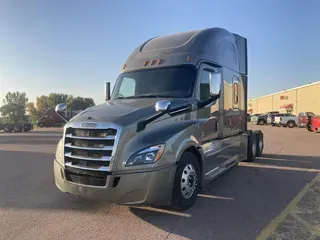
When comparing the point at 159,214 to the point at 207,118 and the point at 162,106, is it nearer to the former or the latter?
the point at 162,106

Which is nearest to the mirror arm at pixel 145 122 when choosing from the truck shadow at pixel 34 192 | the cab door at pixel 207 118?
the cab door at pixel 207 118

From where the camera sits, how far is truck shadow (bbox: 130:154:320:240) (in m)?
4.40

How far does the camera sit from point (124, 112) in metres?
4.93

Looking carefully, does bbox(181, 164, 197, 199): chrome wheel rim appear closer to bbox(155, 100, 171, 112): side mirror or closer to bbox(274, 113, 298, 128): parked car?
bbox(155, 100, 171, 112): side mirror

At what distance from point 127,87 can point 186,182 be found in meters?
2.45

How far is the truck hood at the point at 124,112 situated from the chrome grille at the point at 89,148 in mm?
211

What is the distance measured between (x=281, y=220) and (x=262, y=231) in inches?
23.7

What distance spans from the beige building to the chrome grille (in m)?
47.2

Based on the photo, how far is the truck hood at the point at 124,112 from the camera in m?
4.72

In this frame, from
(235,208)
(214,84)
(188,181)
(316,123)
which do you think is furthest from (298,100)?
(188,181)

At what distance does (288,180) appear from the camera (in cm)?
751

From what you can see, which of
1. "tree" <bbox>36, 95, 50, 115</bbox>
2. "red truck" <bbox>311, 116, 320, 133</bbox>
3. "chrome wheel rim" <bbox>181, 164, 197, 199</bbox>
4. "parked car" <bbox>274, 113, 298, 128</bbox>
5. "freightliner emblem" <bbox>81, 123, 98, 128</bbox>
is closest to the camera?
"freightliner emblem" <bbox>81, 123, 98, 128</bbox>

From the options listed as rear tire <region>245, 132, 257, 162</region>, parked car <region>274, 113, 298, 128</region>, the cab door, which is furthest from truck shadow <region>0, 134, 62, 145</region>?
parked car <region>274, 113, 298, 128</region>

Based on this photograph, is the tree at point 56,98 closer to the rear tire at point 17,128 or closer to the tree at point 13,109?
the tree at point 13,109
